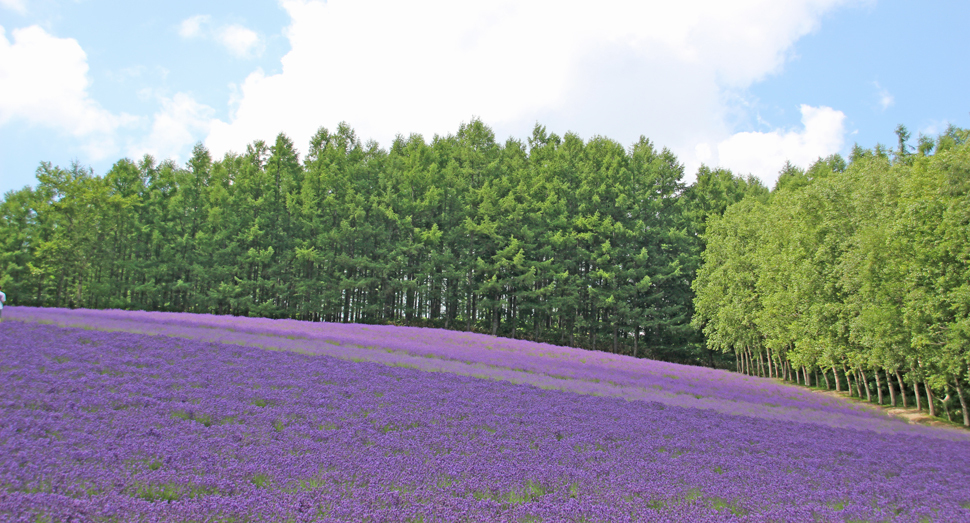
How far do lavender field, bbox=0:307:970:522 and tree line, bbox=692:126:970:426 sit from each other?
759cm

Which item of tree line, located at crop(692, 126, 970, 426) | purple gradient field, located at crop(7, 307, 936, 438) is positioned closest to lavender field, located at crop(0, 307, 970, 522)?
purple gradient field, located at crop(7, 307, 936, 438)

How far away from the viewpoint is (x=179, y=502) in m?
5.12

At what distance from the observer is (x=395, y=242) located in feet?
152

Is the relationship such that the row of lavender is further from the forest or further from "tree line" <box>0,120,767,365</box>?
"tree line" <box>0,120,767,365</box>

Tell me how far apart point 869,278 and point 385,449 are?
25065 mm

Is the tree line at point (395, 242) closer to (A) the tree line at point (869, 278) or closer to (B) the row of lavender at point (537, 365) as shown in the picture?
(A) the tree line at point (869, 278)

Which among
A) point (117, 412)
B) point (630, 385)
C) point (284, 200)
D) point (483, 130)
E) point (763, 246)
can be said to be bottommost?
point (630, 385)

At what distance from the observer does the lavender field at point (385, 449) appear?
553 cm

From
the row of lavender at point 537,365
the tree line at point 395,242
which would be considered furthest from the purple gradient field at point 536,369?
the tree line at point 395,242

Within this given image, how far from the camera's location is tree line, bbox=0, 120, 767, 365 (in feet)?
147

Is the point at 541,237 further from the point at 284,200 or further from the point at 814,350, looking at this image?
the point at 284,200

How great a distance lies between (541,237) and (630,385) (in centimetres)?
2693

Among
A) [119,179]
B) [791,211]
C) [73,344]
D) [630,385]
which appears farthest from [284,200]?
[791,211]

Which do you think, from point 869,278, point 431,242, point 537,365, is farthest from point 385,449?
point 431,242
